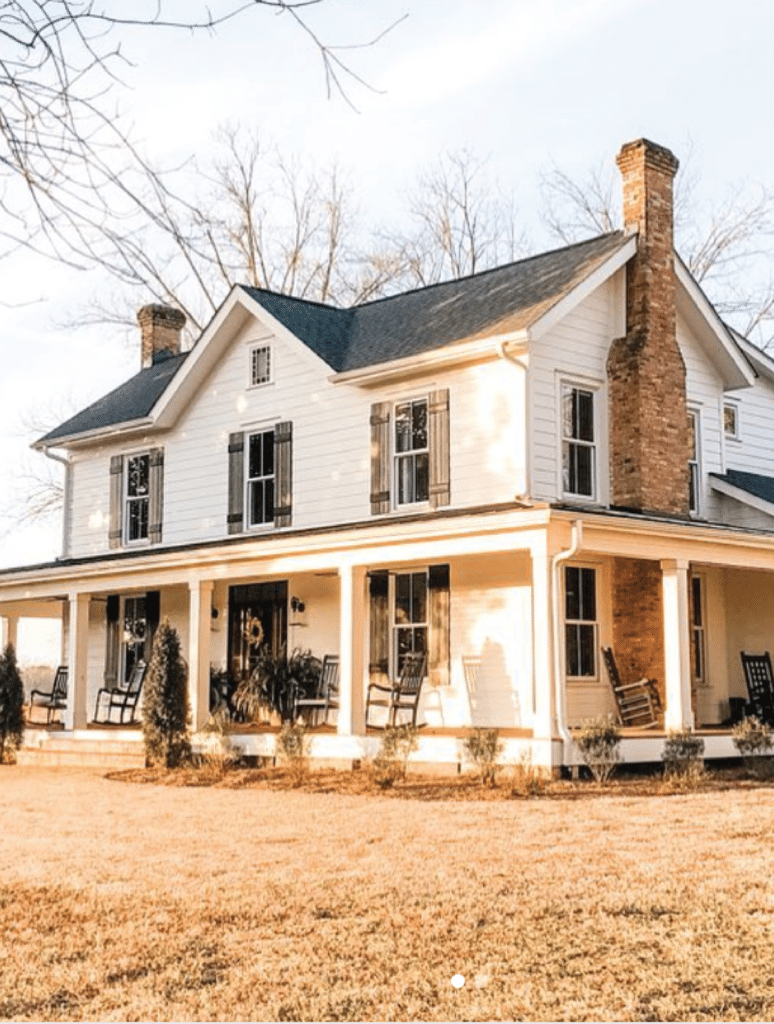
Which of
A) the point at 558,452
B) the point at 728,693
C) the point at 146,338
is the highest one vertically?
the point at 146,338

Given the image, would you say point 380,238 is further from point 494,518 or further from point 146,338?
point 494,518

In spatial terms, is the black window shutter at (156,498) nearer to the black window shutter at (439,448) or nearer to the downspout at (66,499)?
the downspout at (66,499)

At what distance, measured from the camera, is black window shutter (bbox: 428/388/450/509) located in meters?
16.9

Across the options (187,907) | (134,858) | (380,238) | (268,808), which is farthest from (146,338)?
(187,907)

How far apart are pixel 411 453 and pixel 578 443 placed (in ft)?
7.20

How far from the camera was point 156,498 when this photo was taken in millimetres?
21328

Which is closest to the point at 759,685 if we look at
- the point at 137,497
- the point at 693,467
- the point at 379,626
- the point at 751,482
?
the point at 751,482

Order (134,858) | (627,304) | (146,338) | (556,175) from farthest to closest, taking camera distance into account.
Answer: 1. (556,175)
2. (146,338)
3. (627,304)
4. (134,858)

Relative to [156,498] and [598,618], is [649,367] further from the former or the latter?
[156,498]

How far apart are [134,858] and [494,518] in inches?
247

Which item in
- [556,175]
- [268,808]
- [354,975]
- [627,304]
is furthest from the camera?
[556,175]

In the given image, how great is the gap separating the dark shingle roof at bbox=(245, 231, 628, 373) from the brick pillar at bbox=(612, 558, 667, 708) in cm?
351

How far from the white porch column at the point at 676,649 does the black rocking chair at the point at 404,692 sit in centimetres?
334

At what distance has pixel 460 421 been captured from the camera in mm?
16781
